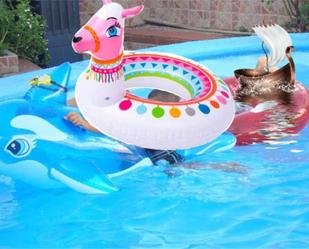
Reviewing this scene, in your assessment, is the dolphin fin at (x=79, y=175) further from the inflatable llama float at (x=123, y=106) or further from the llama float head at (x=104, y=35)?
the llama float head at (x=104, y=35)

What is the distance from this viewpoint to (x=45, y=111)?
3553 mm

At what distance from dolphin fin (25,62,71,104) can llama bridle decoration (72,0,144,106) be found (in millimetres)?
210

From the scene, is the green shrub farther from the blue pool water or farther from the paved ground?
the blue pool water

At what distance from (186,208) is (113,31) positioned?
38.6 inches

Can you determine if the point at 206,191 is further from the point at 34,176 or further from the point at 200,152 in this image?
the point at 34,176

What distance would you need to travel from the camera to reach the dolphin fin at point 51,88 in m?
3.60

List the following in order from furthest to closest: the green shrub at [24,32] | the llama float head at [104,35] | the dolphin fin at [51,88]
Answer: the green shrub at [24,32] < the dolphin fin at [51,88] < the llama float head at [104,35]

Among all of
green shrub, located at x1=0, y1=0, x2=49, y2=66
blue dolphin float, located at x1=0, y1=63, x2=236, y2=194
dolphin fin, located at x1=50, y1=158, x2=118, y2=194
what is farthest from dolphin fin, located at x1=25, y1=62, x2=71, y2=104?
green shrub, located at x1=0, y1=0, x2=49, y2=66

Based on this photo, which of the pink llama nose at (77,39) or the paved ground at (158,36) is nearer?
the pink llama nose at (77,39)

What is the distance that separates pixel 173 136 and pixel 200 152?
1.86ft

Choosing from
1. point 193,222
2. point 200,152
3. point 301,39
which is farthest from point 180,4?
point 193,222

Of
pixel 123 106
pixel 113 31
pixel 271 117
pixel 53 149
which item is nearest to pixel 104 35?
pixel 113 31

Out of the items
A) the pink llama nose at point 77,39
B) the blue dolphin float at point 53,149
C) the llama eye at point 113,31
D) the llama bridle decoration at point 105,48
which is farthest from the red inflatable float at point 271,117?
the pink llama nose at point 77,39

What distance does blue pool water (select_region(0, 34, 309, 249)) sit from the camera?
10.5 feet
